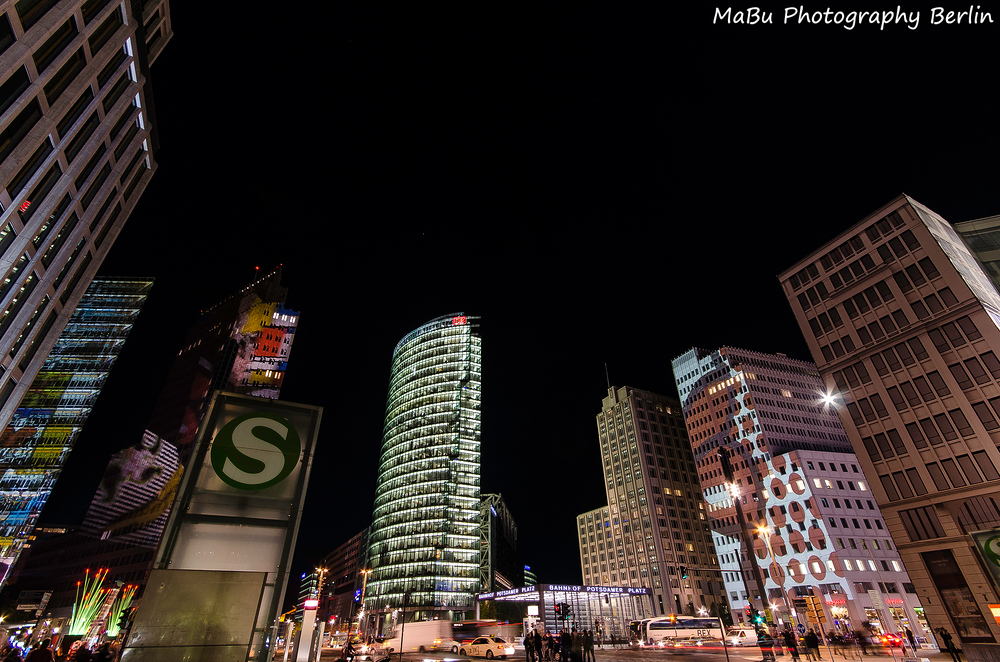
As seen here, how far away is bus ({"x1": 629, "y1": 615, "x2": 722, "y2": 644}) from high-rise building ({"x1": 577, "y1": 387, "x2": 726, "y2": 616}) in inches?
2064

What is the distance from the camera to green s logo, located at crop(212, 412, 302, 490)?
11.5m

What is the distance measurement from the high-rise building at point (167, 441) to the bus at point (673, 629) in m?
81.1

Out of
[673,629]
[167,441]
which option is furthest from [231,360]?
[673,629]

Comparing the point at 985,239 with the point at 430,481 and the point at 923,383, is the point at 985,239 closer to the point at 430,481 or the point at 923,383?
the point at 923,383

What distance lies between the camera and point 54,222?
3609 cm

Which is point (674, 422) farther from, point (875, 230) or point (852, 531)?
point (875, 230)

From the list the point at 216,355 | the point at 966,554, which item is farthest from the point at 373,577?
the point at 966,554

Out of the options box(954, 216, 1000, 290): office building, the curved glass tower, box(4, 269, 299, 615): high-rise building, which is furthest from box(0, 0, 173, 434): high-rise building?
the curved glass tower

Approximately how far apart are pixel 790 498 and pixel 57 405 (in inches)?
5311

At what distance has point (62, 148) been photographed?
31.8 metres

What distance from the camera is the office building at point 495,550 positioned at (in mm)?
128337

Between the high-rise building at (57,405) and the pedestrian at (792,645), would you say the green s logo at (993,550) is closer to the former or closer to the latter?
the pedestrian at (792,645)

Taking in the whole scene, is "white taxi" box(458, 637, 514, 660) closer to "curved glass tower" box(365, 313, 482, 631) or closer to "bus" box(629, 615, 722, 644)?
"bus" box(629, 615, 722, 644)

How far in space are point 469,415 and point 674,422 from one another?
63.8 m
